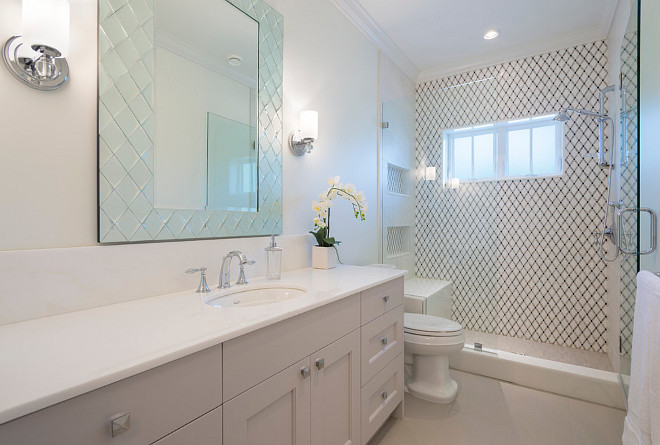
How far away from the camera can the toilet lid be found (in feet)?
6.61

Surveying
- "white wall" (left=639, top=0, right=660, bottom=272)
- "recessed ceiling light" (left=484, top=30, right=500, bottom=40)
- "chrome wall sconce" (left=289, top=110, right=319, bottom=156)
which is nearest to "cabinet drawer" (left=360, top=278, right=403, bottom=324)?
"chrome wall sconce" (left=289, top=110, right=319, bottom=156)

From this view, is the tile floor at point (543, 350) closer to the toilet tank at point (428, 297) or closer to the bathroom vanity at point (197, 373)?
the toilet tank at point (428, 297)

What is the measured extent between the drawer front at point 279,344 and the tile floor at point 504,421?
844 millimetres

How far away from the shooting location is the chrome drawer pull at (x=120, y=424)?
2.02 feet

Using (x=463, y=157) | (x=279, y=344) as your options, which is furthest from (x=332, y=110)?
(x=279, y=344)

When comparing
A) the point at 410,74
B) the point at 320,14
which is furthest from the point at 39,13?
the point at 410,74

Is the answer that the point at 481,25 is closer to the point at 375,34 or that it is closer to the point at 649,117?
the point at 375,34

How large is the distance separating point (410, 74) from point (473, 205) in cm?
146

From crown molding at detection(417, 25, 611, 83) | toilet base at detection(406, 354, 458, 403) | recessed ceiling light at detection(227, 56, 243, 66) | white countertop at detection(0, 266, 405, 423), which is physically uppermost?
crown molding at detection(417, 25, 611, 83)

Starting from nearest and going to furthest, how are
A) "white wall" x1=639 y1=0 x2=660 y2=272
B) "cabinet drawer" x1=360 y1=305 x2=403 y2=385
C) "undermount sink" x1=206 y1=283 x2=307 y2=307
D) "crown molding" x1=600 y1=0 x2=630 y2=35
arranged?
"white wall" x1=639 y1=0 x2=660 y2=272 → "undermount sink" x1=206 y1=283 x2=307 y2=307 → "cabinet drawer" x1=360 y1=305 x2=403 y2=385 → "crown molding" x1=600 y1=0 x2=630 y2=35

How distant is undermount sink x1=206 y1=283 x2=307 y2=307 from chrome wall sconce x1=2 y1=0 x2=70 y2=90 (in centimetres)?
87

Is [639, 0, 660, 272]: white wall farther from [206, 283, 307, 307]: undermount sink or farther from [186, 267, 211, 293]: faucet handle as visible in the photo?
[186, 267, 211, 293]: faucet handle

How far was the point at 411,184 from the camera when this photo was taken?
2.89 meters

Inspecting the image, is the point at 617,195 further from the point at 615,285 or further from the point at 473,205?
the point at 473,205
